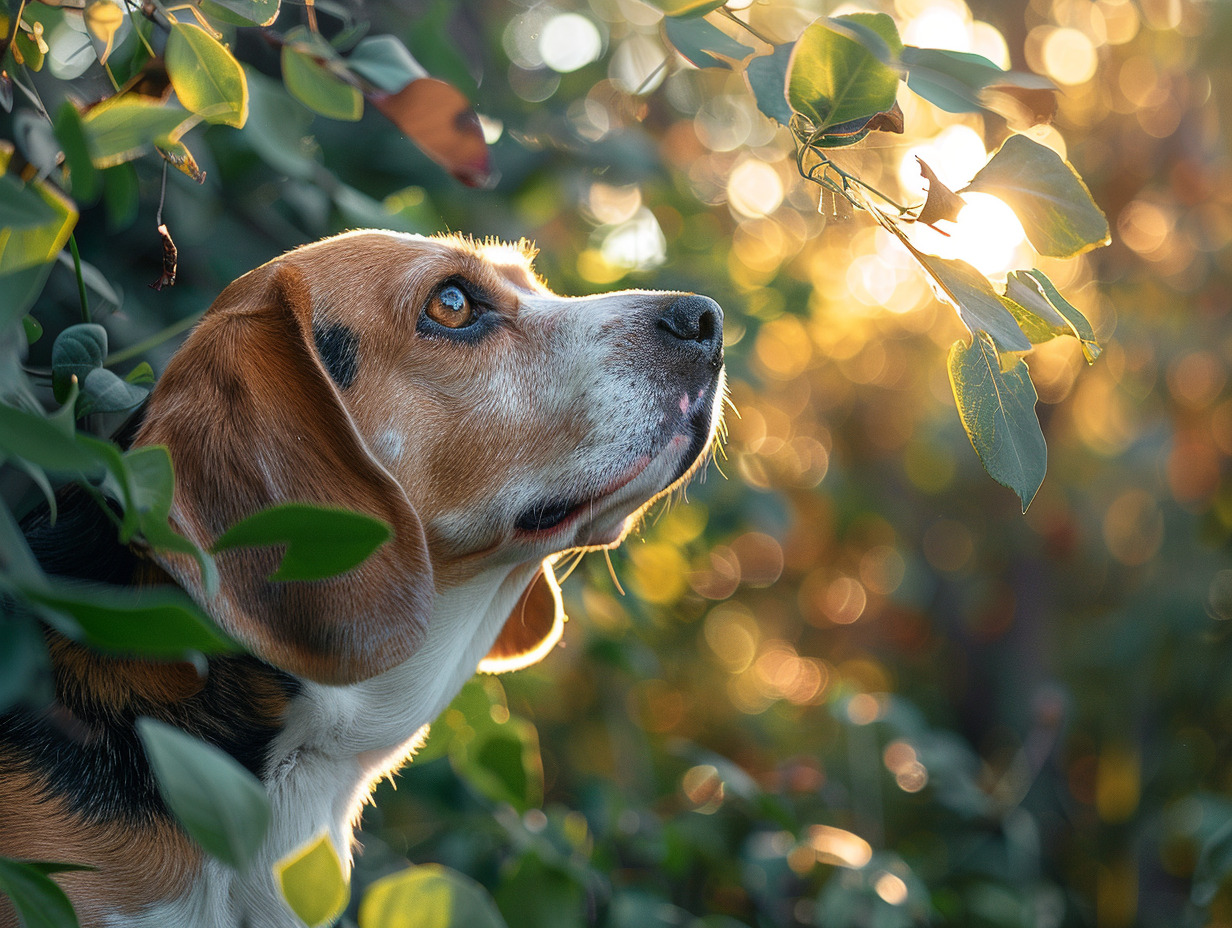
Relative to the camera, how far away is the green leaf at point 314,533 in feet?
2.24

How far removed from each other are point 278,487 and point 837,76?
1.01 m

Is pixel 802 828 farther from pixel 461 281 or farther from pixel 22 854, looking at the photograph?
pixel 22 854

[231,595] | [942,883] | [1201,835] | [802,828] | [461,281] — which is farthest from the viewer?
[942,883]

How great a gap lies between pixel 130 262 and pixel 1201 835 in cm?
291

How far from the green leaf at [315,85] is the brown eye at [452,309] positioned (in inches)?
22.5

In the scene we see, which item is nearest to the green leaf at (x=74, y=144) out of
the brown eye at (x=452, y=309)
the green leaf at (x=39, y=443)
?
the green leaf at (x=39, y=443)

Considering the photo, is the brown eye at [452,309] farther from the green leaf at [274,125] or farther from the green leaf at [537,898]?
the green leaf at [537,898]

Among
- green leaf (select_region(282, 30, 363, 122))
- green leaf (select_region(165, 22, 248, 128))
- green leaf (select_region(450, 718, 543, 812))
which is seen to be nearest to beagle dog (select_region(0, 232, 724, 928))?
green leaf (select_region(450, 718, 543, 812))

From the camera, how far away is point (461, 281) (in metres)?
2.07

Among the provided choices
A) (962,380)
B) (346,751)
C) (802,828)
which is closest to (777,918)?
(802,828)

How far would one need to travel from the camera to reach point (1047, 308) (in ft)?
3.37

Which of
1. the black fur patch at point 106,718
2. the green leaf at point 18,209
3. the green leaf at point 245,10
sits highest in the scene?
the green leaf at point 18,209

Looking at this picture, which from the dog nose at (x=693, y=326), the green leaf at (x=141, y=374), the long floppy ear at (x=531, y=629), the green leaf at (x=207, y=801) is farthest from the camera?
the long floppy ear at (x=531, y=629)

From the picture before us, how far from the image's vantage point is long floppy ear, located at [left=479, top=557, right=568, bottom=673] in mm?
2199
